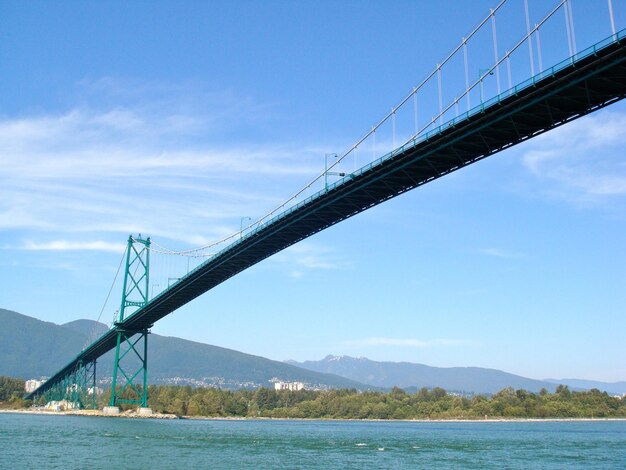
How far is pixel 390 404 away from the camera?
116 meters

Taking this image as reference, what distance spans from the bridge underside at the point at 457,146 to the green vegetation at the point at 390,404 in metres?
56.9

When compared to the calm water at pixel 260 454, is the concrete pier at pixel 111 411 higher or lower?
higher

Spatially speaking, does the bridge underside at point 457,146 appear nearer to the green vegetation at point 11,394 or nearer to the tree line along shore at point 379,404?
the tree line along shore at point 379,404

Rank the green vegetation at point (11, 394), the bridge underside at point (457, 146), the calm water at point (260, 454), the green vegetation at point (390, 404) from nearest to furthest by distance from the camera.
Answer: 1. the bridge underside at point (457, 146)
2. the calm water at point (260, 454)
3. the green vegetation at point (390, 404)
4. the green vegetation at point (11, 394)

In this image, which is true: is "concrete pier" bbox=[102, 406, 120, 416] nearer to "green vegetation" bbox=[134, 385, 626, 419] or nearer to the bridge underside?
"green vegetation" bbox=[134, 385, 626, 419]

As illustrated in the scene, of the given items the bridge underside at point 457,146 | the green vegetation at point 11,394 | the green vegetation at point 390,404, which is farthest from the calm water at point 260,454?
the green vegetation at point 11,394

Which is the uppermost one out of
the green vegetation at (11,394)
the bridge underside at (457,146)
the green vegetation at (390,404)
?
the bridge underside at (457,146)

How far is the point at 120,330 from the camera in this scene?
232 ft

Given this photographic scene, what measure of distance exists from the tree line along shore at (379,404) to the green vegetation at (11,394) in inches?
12.0

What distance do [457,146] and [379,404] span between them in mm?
88789

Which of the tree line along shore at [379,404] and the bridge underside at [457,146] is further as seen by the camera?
the tree line along shore at [379,404]

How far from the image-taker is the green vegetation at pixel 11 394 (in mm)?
115369

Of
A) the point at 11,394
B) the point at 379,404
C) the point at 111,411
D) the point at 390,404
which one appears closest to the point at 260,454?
the point at 111,411

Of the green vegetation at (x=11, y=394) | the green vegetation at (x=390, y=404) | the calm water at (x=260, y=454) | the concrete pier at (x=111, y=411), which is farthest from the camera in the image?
the green vegetation at (x=11, y=394)
